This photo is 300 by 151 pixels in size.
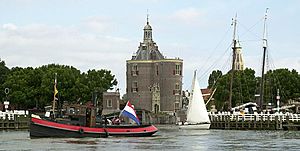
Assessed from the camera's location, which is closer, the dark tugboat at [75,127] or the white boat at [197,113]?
the dark tugboat at [75,127]

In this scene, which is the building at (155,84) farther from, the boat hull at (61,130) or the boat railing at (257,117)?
the boat hull at (61,130)

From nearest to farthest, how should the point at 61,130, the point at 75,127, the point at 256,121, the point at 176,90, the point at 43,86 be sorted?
the point at 61,130, the point at 75,127, the point at 256,121, the point at 43,86, the point at 176,90

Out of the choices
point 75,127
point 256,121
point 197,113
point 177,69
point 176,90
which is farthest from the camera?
point 177,69

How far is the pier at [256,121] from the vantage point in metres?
79.9

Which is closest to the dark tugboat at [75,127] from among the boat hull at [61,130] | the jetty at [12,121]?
the boat hull at [61,130]

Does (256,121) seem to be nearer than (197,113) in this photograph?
Yes

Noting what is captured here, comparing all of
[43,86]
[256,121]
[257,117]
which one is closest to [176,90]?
[43,86]

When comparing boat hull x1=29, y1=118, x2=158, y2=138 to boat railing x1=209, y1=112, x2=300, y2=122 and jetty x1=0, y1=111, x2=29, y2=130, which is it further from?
jetty x1=0, y1=111, x2=29, y2=130

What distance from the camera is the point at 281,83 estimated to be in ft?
388

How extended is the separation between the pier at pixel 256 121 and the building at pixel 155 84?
181 feet

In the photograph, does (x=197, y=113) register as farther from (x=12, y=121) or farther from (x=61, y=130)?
(x=61, y=130)

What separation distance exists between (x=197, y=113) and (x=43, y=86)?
39255 mm

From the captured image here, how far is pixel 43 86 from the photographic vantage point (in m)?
119

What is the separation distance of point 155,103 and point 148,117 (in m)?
10.4
